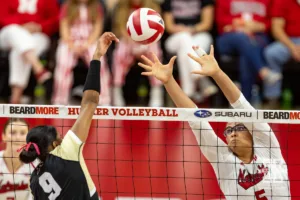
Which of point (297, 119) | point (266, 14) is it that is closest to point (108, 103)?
point (266, 14)

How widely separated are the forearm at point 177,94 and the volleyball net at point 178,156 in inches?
3.3

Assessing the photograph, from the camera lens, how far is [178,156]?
29.6 ft

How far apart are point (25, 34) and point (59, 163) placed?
21.8 ft

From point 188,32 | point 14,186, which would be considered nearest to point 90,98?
point 14,186

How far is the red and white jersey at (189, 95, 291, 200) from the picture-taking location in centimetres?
565

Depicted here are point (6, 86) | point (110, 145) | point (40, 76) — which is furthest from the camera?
point (6, 86)

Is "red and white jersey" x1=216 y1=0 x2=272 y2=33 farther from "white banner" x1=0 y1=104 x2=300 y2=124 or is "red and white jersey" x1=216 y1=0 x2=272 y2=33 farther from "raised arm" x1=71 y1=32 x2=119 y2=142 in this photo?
"raised arm" x1=71 y1=32 x2=119 y2=142

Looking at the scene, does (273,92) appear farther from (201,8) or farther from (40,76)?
(40,76)

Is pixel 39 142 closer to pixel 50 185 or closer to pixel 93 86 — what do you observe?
pixel 50 185

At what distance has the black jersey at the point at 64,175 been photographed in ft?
16.4

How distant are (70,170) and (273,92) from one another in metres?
6.67

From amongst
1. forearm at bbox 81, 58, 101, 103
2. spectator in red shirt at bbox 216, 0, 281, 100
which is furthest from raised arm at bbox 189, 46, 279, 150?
spectator in red shirt at bbox 216, 0, 281, 100

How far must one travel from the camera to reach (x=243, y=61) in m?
11.2

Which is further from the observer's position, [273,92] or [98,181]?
[273,92]
